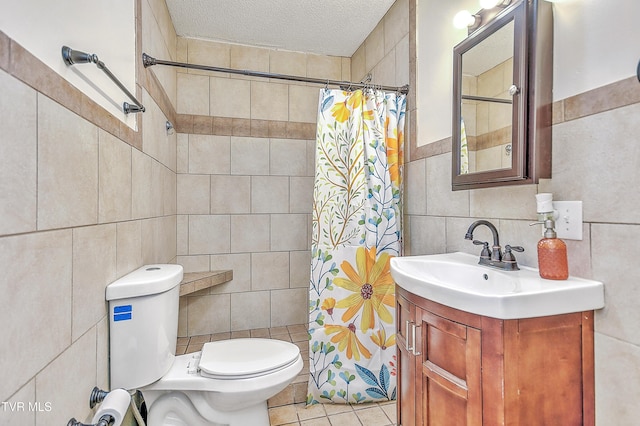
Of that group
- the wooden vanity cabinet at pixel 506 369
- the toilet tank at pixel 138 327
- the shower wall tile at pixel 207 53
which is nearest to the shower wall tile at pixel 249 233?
the shower wall tile at pixel 207 53

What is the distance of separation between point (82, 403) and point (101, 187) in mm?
657

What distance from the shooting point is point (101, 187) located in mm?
1070

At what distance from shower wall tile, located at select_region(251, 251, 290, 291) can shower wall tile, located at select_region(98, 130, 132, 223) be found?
1377 mm

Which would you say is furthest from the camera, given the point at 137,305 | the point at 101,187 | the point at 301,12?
the point at 301,12

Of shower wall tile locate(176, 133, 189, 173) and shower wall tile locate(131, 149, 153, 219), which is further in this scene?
shower wall tile locate(176, 133, 189, 173)

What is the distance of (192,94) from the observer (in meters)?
2.49

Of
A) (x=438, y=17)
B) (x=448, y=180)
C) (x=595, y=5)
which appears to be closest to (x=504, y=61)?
(x=595, y=5)

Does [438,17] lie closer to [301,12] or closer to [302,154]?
[301,12]

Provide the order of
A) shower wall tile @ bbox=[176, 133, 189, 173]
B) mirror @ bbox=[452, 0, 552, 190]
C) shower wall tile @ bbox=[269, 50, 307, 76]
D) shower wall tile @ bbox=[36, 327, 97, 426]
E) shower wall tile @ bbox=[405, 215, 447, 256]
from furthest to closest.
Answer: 1. shower wall tile @ bbox=[269, 50, 307, 76]
2. shower wall tile @ bbox=[176, 133, 189, 173]
3. shower wall tile @ bbox=[405, 215, 447, 256]
4. mirror @ bbox=[452, 0, 552, 190]
5. shower wall tile @ bbox=[36, 327, 97, 426]

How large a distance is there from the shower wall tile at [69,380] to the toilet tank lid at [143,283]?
147 millimetres

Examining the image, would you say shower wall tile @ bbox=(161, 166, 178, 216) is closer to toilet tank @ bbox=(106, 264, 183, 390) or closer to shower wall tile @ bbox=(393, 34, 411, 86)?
toilet tank @ bbox=(106, 264, 183, 390)

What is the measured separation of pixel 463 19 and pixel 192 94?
6.35 ft

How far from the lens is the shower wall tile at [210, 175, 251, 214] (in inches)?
99.8

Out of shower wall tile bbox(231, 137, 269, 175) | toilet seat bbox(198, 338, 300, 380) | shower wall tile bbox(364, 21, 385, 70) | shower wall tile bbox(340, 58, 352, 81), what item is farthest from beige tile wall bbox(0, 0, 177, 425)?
shower wall tile bbox(340, 58, 352, 81)
